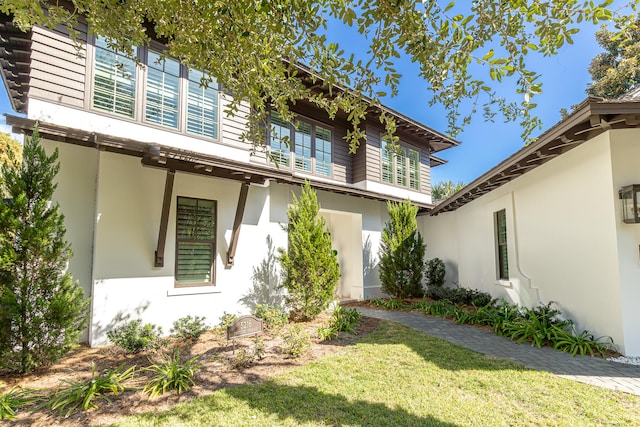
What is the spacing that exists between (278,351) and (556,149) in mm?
6229

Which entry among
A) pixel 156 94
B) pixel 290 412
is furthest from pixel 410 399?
pixel 156 94

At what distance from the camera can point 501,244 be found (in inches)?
354

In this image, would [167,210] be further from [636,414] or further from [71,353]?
[636,414]

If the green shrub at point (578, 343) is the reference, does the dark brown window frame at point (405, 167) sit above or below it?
above

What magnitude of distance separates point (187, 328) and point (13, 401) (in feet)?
9.42

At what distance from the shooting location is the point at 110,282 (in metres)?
6.09

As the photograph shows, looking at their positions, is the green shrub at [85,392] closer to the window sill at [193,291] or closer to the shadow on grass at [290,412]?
the shadow on grass at [290,412]

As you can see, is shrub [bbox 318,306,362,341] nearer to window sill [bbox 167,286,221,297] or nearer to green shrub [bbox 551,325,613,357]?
window sill [bbox 167,286,221,297]

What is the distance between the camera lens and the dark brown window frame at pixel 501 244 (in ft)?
29.0

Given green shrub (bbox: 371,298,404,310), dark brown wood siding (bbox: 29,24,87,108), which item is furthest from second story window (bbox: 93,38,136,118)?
green shrub (bbox: 371,298,404,310)

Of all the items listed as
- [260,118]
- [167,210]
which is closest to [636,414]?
[260,118]

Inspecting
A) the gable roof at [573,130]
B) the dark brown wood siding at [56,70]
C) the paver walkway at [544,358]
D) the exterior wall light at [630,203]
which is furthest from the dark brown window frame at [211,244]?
the exterior wall light at [630,203]

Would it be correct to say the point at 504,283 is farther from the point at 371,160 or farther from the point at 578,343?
the point at 371,160

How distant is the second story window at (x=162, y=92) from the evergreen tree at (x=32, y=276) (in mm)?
2878
